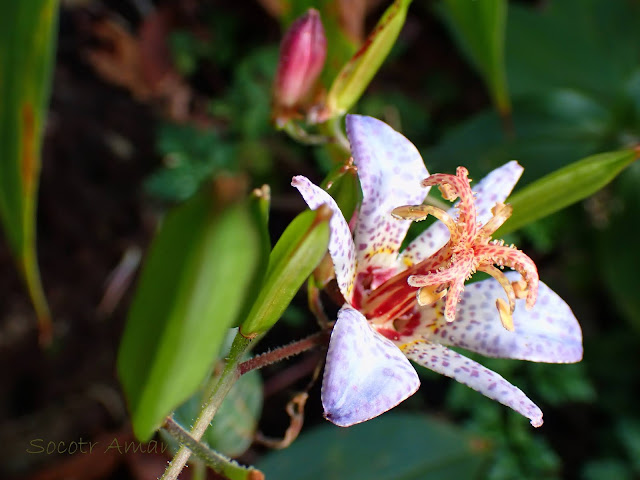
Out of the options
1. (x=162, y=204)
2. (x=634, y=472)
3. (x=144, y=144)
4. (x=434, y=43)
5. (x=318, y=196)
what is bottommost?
(x=634, y=472)

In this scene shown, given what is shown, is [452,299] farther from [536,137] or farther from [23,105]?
[536,137]

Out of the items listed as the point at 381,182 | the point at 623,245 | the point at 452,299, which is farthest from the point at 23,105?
the point at 623,245

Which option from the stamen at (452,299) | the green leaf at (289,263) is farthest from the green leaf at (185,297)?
the stamen at (452,299)

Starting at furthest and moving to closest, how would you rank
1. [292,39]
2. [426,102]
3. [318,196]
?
[426,102]
[292,39]
[318,196]

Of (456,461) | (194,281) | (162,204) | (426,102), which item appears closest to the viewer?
(194,281)

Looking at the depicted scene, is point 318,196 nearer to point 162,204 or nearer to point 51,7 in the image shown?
point 51,7

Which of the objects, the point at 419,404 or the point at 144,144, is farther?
the point at 144,144

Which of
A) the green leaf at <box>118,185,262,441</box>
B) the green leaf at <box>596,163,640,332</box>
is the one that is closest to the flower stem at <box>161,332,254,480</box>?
the green leaf at <box>118,185,262,441</box>

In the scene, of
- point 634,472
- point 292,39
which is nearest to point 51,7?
point 292,39
